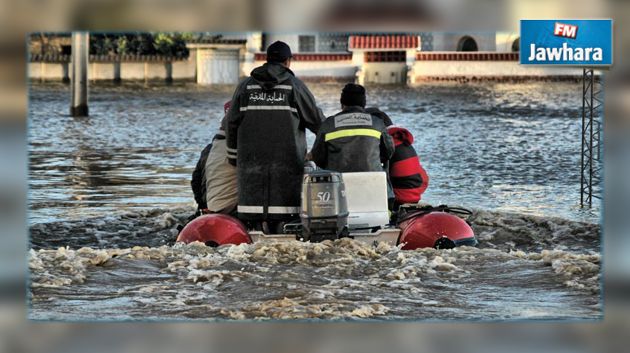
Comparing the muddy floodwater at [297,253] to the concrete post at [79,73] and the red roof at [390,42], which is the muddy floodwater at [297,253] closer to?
the concrete post at [79,73]

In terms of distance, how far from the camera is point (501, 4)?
5117 millimetres

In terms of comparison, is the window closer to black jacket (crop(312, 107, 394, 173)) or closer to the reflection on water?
the reflection on water

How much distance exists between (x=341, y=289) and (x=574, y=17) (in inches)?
118

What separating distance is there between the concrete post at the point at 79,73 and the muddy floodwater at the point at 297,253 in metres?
1.09

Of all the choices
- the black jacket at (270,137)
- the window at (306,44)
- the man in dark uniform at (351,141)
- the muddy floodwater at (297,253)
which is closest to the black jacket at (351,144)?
the man in dark uniform at (351,141)

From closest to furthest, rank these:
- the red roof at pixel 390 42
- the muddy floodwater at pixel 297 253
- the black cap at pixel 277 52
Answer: the muddy floodwater at pixel 297 253, the black cap at pixel 277 52, the red roof at pixel 390 42

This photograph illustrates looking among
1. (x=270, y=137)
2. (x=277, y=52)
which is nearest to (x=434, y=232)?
(x=270, y=137)

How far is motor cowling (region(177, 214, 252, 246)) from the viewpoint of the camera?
331 inches

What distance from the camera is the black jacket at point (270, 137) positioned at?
322 inches

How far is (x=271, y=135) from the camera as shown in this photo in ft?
27.1

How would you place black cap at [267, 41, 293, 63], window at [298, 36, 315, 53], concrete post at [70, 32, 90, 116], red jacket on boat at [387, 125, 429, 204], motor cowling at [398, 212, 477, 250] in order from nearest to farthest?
black cap at [267, 41, 293, 63] < motor cowling at [398, 212, 477, 250] < red jacket on boat at [387, 125, 429, 204] < concrete post at [70, 32, 90, 116] < window at [298, 36, 315, 53]

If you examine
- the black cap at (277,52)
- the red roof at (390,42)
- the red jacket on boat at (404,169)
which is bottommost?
the red jacket on boat at (404,169)

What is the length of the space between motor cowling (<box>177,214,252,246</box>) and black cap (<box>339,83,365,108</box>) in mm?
984

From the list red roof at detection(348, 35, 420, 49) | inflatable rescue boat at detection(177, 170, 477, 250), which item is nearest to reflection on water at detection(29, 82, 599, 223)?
inflatable rescue boat at detection(177, 170, 477, 250)
